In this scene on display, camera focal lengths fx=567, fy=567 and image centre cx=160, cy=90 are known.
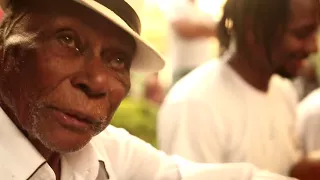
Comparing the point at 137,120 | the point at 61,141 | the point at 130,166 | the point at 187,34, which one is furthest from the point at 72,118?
the point at 187,34

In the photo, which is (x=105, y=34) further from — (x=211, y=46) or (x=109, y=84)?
(x=211, y=46)

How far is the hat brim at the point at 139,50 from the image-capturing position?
2.86 ft

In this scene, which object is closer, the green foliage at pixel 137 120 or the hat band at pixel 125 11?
the hat band at pixel 125 11

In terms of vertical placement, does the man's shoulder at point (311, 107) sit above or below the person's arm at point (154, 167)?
above

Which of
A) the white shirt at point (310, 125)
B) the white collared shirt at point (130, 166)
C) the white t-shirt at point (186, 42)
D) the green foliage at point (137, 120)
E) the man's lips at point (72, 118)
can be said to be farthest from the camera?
the white t-shirt at point (186, 42)

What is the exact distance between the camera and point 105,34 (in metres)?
0.91

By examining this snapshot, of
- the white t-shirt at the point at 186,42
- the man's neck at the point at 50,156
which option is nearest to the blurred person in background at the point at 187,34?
the white t-shirt at the point at 186,42

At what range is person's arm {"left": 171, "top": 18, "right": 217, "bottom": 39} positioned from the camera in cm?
230

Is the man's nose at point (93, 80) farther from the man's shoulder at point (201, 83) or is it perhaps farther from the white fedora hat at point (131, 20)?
the man's shoulder at point (201, 83)

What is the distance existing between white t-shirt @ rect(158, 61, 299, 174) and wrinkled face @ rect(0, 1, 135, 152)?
24.8 inches

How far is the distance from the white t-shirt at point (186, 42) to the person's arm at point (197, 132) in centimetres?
83

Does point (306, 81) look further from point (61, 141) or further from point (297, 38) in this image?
point (61, 141)

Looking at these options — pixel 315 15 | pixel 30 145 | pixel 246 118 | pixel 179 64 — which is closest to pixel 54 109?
pixel 30 145

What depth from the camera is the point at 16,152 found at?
35.1 inches
